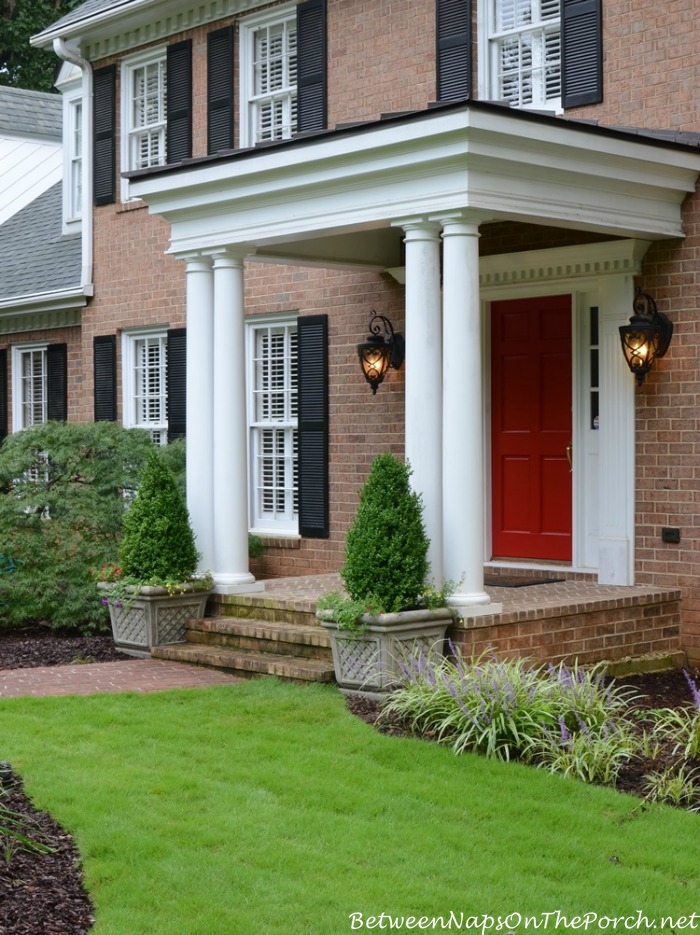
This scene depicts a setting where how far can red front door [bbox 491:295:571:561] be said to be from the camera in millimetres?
10789

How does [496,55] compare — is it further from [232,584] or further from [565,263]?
[232,584]

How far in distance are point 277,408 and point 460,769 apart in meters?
6.56

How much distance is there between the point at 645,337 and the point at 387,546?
2.75 m

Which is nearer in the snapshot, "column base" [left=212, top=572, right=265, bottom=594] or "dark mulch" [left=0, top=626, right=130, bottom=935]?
"dark mulch" [left=0, top=626, right=130, bottom=935]

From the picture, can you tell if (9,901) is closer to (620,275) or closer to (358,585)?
(358,585)

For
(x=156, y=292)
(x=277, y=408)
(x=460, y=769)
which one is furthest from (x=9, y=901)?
(x=156, y=292)

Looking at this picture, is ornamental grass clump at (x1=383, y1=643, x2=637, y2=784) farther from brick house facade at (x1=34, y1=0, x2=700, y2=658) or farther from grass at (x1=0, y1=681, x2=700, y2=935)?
brick house facade at (x1=34, y1=0, x2=700, y2=658)

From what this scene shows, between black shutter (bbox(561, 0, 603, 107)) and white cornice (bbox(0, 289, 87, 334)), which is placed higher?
black shutter (bbox(561, 0, 603, 107))

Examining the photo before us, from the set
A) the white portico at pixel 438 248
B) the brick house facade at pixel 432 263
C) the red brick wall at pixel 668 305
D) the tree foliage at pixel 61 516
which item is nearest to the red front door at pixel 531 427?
the brick house facade at pixel 432 263

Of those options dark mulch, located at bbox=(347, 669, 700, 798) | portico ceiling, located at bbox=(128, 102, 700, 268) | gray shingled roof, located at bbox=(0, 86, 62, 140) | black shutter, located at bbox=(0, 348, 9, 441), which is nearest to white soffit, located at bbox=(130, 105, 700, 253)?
portico ceiling, located at bbox=(128, 102, 700, 268)

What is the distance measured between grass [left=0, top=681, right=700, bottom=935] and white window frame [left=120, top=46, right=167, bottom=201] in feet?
25.8

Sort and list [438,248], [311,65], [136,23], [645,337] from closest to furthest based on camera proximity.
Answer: [438,248], [645,337], [311,65], [136,23]

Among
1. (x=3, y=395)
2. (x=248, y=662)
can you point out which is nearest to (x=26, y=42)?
(x=3, y=395)

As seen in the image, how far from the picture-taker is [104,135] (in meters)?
14.6
